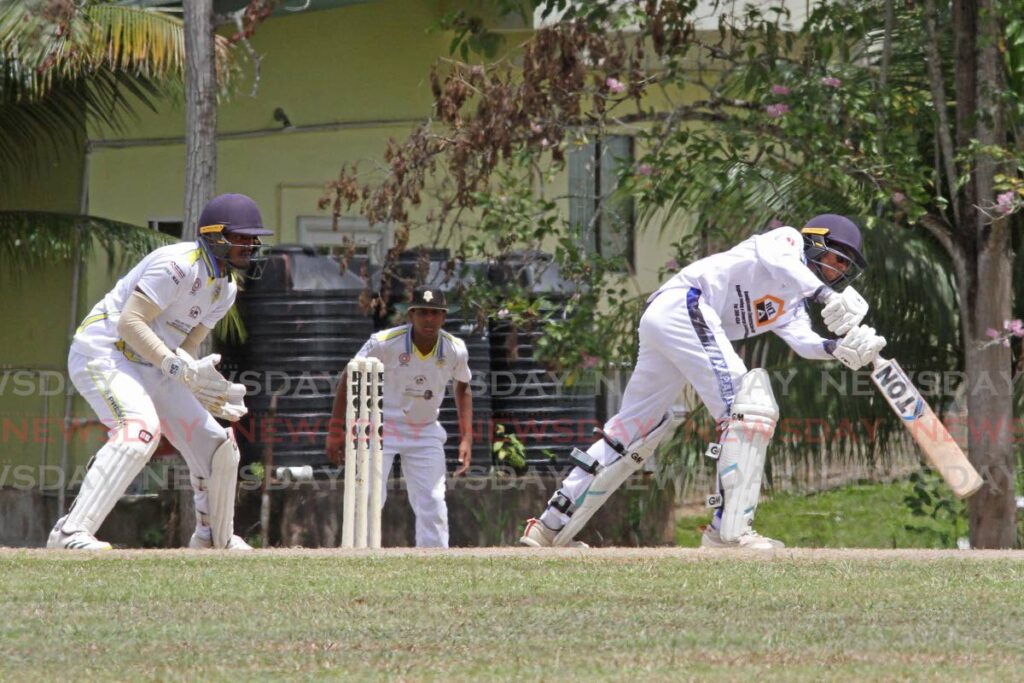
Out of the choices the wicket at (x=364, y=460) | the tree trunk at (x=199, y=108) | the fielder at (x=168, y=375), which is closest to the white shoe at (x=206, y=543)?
the fielder at (x=168, y=375)

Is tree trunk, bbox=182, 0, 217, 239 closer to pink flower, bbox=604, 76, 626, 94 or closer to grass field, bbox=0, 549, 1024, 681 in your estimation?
pink flower, bbox=604, 76, 626, 94

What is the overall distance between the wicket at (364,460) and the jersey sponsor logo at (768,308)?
2730mm

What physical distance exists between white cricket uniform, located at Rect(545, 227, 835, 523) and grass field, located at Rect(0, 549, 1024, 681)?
3.12 feet

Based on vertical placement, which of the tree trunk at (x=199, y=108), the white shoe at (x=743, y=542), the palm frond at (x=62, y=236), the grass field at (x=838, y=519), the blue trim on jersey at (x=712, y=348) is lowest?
the grass field at (x=838, y=519)

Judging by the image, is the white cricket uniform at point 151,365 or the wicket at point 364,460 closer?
the white cricket uniform at point 151,365

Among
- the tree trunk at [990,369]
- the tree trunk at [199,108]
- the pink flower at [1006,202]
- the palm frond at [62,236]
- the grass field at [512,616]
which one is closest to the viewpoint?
the grass field at [512,616]

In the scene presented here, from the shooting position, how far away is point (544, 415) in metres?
15.5

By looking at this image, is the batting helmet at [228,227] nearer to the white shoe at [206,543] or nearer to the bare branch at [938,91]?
the white shoe at [206,543]

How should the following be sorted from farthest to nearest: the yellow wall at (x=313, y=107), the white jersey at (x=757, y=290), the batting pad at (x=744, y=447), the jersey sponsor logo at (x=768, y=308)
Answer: the yellow wall at (x=313, y=107) < the jersey sponsor logo at (x=768, y=308) < the white jersey at (x=757, y=290) < the batting pad at (x=744, y=447)

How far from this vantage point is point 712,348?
932 cm

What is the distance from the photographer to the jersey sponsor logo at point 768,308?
31.5 feet

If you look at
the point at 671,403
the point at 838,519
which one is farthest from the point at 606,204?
the point at 671,403

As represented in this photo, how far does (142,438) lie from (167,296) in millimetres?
714

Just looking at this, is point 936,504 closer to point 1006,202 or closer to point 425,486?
point 1006,202
